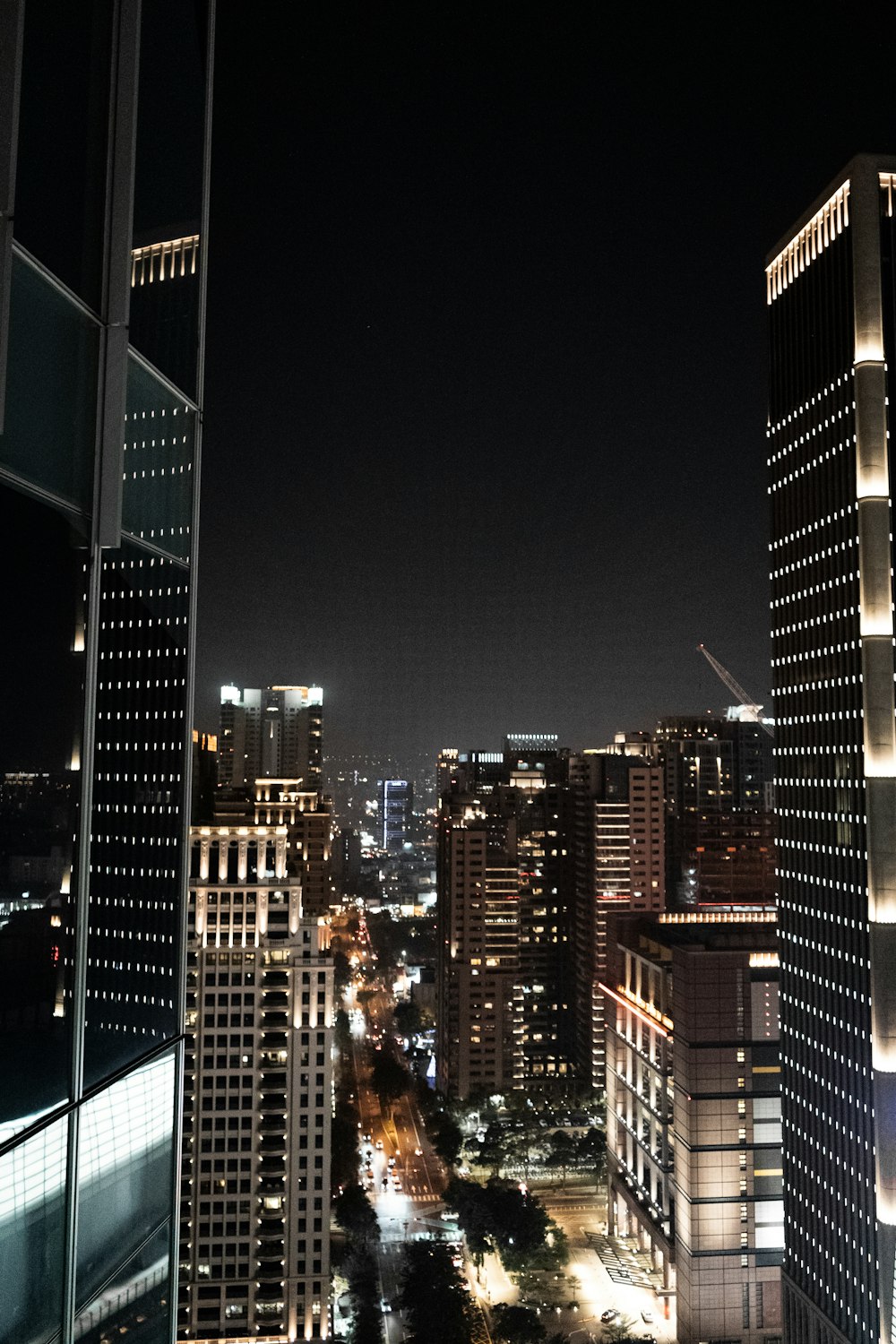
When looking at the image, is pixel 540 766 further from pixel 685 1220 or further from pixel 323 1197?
pixel 323 1197

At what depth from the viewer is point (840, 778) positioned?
19.3 metres

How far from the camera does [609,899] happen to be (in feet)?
136

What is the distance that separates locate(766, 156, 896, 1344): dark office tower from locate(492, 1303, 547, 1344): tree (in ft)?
15.4

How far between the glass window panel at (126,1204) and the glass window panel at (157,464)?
4.29 feet

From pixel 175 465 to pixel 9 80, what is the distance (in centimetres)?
119

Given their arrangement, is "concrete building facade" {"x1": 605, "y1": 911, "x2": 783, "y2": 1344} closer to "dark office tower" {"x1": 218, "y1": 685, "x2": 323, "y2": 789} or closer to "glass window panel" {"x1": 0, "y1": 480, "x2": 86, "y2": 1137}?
"glass window panel" {"x1": 0, "y1": 480, "x2": 86, "y2": 1137}

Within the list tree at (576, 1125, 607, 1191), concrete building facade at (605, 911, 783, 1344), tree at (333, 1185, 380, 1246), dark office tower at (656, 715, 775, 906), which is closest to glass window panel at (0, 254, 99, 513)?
concrete building facade at (605, 911, 783, 1344)

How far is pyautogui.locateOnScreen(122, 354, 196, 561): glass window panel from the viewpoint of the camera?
8.21ft

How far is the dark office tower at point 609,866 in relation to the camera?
40.8 metres

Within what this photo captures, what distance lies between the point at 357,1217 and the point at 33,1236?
79.9 ft

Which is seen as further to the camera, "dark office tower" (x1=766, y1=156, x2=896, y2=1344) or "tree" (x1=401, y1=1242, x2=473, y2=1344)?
"tree" (x1=401, y1=1242, x2=473, y2=1344)

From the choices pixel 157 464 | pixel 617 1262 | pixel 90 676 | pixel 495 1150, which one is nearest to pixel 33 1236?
pixel 90 676

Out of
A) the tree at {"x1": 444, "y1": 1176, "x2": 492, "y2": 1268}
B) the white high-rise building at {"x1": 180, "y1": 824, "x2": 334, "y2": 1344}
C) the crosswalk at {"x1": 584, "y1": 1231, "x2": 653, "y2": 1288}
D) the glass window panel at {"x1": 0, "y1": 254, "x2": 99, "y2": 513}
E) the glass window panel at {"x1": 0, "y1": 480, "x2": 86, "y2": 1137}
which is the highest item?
the glass window panel at {"x1": 0, "y1": 254, "x2": 99, "y2": 513}

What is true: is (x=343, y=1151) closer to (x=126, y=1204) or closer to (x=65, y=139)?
(x=126, y=1204)
